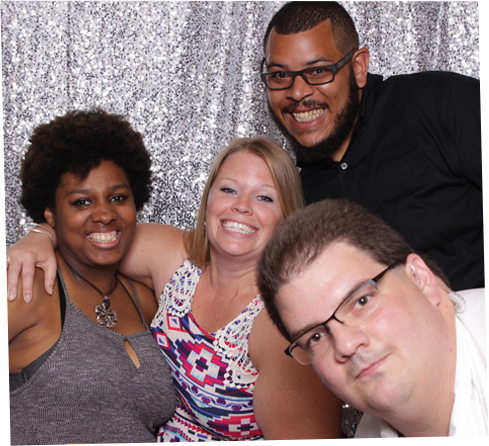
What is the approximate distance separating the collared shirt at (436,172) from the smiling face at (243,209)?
26cm

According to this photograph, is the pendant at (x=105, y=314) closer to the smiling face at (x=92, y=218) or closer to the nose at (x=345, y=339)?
the smiling face at (x=92, y=218)

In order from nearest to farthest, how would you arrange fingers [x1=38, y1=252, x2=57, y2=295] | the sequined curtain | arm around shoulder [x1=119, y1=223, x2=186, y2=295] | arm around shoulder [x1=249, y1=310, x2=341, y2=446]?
arm around shoulder [x1=249, y1=310, x2=341, y2=446]
fingers [x1=38, y1=252, x2=57, y2=295]
arm around shoulder [x1=119, y1=223, x2=186, y2=295]
the sequined curtain

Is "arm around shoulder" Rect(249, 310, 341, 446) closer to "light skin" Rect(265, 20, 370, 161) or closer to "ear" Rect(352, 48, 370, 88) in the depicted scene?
"light skin" Rect(265, 20, 370, 161)

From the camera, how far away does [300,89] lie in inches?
69.9

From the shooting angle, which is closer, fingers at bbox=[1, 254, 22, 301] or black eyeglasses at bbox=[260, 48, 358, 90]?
fingers at bbox=[1, 254, 22, 301]

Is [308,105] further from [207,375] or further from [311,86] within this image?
[207,375]

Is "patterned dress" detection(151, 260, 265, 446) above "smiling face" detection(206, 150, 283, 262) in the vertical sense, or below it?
below

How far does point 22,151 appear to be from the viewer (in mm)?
2355

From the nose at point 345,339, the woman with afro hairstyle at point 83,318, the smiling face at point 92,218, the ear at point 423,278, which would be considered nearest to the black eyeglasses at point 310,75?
the woman with afro hairstyle at point 83,318

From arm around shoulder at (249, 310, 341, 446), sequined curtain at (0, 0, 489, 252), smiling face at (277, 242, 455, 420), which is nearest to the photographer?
smiling face at (277, 242, 455, 420)

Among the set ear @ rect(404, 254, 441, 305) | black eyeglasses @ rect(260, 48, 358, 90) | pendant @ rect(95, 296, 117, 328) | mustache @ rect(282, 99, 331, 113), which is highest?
black eyeglasses @ rect(260, 48, 358, 90)

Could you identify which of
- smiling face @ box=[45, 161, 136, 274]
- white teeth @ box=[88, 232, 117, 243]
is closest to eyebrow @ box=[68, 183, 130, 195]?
smiling face @ box=[45, 161, 136, 274]

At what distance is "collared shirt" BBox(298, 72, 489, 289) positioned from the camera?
1619 mm

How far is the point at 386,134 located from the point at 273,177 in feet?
1.25
